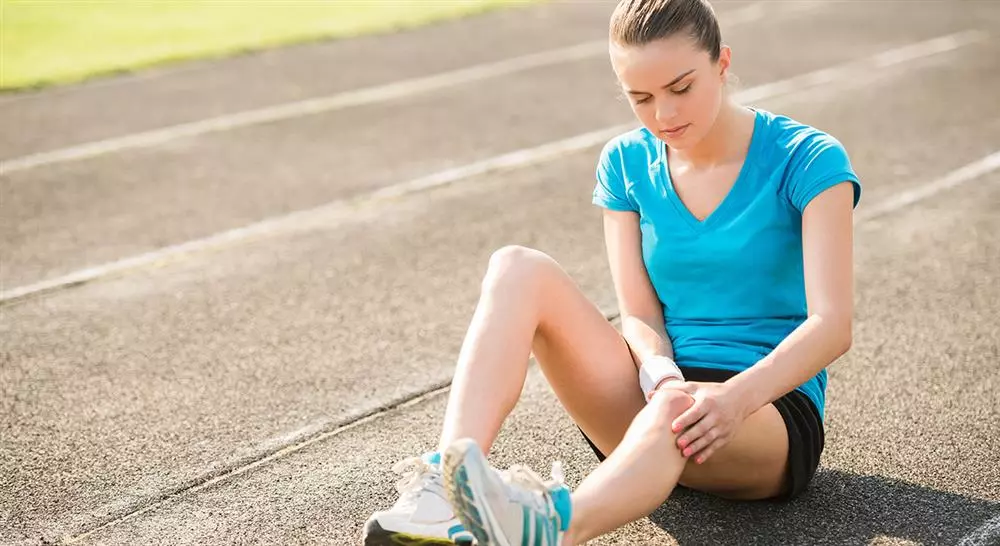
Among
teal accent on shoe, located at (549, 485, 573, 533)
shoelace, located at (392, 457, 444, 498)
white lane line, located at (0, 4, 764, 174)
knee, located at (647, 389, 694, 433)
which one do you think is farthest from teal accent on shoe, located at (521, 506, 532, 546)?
white lane line, located at (0, 4, 764, 174)

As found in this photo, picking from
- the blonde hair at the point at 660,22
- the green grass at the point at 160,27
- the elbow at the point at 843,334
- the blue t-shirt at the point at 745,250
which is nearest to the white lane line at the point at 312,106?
the green grass at the point at 160,27

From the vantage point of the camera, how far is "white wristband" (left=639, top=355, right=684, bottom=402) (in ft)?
11.9

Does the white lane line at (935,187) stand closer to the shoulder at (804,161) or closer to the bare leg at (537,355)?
the shoulder at (804,161)

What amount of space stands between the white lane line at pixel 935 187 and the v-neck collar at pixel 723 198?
366 centimetres

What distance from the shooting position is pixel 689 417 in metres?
3.34

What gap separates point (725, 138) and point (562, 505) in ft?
4.60

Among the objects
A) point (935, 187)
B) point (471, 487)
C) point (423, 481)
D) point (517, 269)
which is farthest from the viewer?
point (935, 187)

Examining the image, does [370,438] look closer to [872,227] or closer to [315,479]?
[315,479]

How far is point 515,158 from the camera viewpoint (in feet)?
29.1

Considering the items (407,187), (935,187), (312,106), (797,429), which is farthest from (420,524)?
(312,106)

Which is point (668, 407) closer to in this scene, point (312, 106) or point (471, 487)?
point (471, 487)

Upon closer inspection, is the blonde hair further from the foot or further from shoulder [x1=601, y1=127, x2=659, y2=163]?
the foot

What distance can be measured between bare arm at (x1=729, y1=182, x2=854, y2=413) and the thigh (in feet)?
1.58

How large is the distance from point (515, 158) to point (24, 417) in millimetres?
4653
